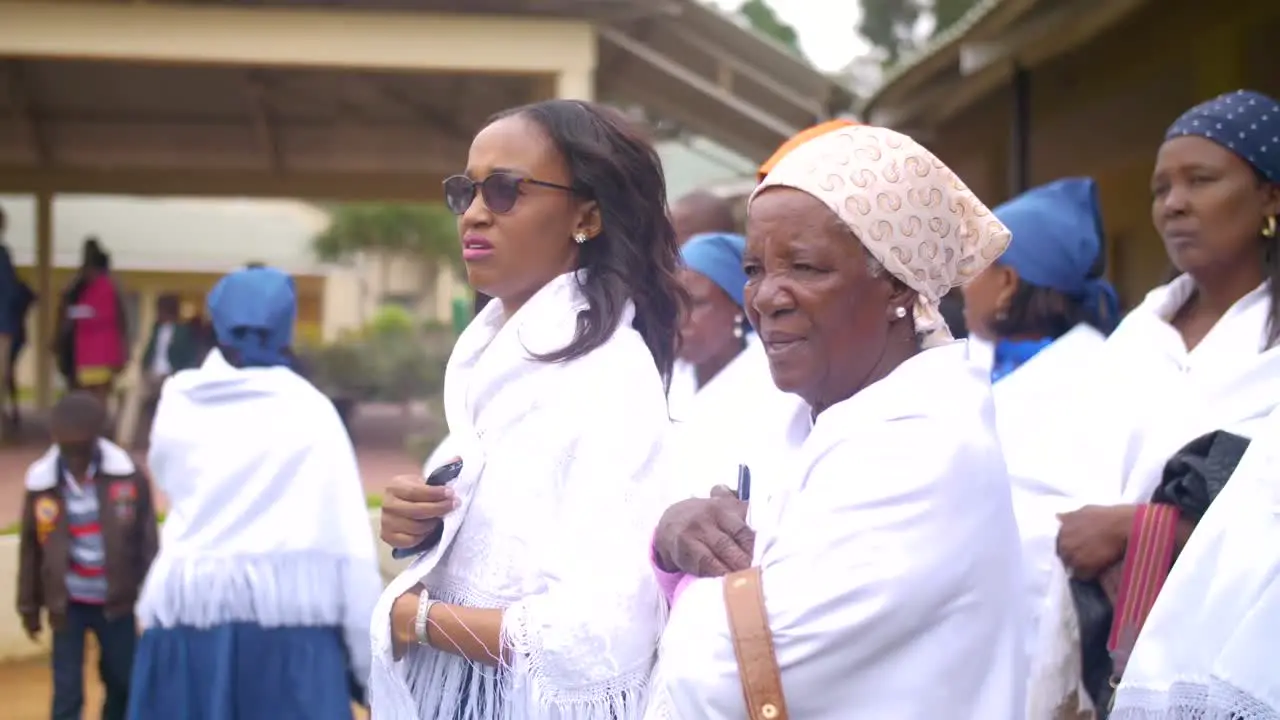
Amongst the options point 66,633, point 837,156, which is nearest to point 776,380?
point 837,156

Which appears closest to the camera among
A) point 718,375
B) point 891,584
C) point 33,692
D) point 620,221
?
point 891,584

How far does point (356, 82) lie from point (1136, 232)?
699cm

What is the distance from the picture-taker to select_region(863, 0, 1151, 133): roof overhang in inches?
281

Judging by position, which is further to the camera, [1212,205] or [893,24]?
[893,24]

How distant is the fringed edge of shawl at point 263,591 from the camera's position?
430 centimetres

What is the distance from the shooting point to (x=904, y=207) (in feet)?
6.40

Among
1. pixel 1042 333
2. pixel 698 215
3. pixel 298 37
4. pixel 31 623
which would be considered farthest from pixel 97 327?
pixel 1042 333

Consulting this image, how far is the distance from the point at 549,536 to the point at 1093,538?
3.90ft

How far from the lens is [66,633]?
18.1ft

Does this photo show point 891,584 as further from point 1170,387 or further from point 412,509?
point 1170,387

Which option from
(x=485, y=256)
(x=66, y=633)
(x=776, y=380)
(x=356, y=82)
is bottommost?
(x=66, y=633)

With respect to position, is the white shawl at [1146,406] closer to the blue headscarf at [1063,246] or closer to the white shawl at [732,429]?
the blue headscarf at [1063,246]

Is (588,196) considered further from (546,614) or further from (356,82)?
(356,82)

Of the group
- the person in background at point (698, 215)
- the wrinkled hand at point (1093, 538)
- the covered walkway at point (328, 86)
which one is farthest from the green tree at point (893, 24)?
the wrinkled hand at point (1093, 538)
